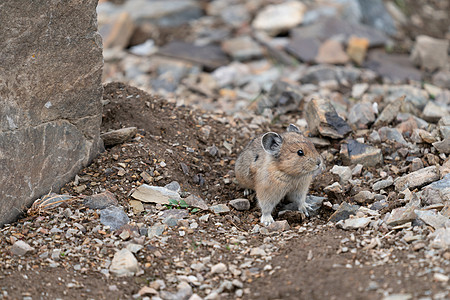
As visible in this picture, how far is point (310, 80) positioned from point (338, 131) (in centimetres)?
431

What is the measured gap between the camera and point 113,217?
22.4 feet

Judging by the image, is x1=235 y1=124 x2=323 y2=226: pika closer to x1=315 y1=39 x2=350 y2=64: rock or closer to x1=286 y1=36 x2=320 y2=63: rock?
x1=315 y1=39 x2=350 y2=64: rock

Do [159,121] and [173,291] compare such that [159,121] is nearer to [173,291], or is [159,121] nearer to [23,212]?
[23,212]

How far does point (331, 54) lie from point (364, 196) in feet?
24.8

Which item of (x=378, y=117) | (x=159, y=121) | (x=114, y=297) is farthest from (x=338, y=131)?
(x=114, y=297)

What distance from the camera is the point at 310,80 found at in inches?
520

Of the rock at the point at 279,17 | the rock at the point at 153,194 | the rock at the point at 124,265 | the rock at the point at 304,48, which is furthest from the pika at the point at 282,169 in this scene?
the rock at the point at 279,17

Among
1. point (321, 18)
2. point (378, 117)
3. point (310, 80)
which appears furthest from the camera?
point (321, 18)

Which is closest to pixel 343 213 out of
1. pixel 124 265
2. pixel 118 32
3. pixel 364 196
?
pixel 364 196

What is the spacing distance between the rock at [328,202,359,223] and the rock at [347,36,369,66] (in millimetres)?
7967

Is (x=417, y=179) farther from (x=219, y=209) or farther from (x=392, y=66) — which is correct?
(x=392, y=66)

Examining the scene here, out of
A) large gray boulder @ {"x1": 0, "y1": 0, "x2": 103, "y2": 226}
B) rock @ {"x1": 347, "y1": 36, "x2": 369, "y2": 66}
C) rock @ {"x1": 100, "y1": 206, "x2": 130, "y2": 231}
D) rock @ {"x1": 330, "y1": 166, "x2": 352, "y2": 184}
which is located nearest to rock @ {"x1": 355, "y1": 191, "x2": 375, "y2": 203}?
rock @ {"x1": 330, "y1": 166, "x2": 352, "y2": 184}

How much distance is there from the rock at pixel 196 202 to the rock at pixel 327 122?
2.61m

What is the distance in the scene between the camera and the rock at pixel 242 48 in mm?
14797
